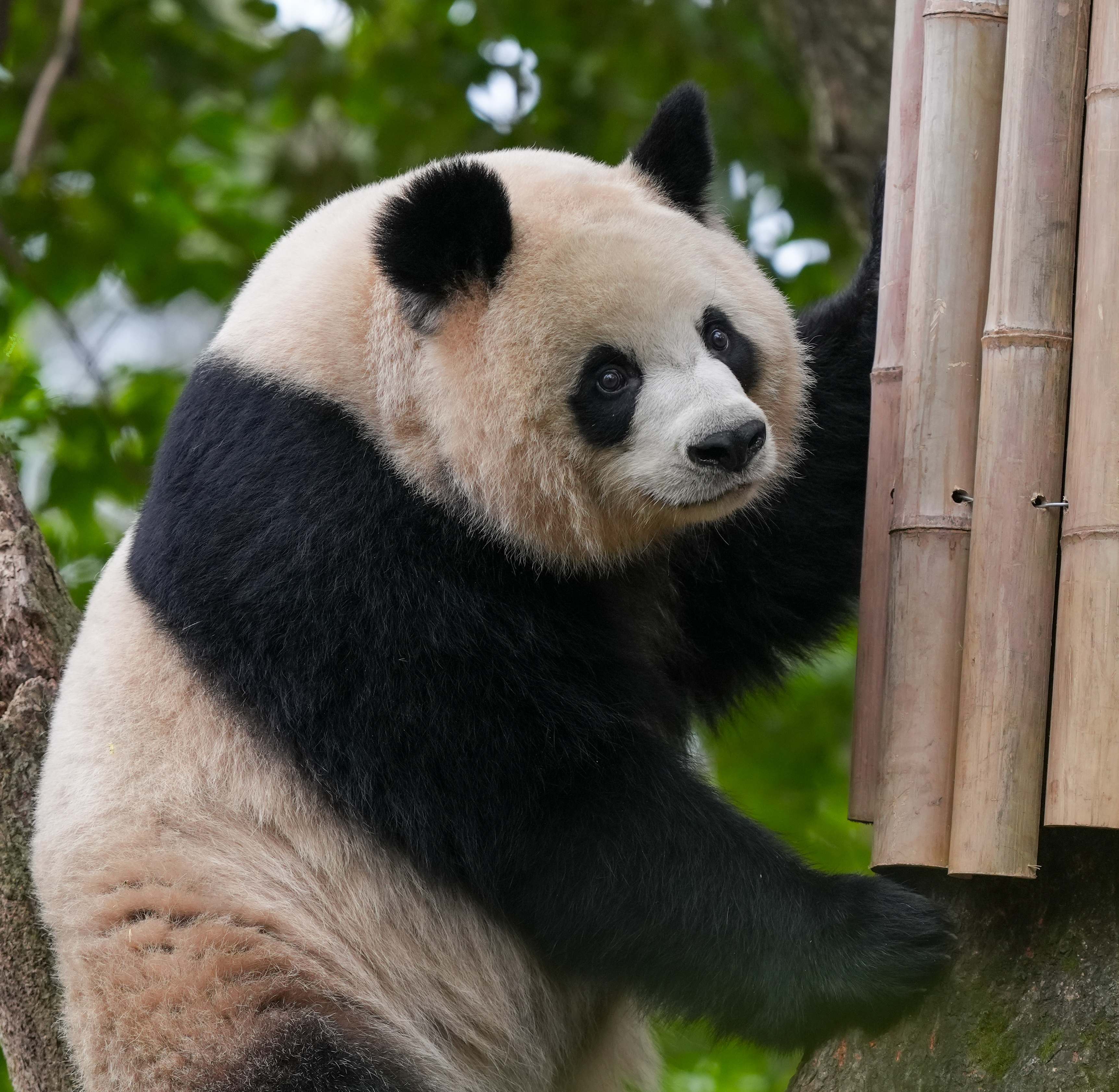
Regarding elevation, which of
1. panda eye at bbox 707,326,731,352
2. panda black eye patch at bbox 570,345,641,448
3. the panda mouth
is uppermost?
panda eye at bbox 707,326,731,352

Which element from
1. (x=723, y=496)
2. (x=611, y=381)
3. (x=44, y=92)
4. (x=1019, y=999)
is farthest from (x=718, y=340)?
(x=44, y=92)

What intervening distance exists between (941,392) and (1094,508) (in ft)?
1.49

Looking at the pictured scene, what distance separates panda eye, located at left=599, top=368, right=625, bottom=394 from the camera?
3221 millimetres

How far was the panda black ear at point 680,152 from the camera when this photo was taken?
368cm

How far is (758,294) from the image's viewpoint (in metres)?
→ 3.50

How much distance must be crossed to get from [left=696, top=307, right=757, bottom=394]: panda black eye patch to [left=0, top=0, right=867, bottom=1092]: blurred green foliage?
2918 millimetres

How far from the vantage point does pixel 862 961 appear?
9.29 ft

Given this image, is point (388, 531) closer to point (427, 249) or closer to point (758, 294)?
point (427, 249)

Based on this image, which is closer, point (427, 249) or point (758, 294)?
point (427, 249)

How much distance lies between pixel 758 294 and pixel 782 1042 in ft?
5.89

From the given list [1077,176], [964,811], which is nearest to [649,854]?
[964,811]

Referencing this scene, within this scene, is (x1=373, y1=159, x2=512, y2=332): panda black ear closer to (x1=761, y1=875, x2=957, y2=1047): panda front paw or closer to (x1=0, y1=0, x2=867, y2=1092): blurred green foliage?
(x1=761, y1=875, x2=957, y2=1047): panda front paw

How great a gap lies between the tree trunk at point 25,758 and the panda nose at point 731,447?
1957 millimetres

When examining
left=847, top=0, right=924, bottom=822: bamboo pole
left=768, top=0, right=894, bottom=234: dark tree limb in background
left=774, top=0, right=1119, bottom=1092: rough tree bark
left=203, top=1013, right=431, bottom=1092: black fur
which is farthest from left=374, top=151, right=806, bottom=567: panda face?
left=768, top=0, right=894, bottom=234: dark tree limb in background
